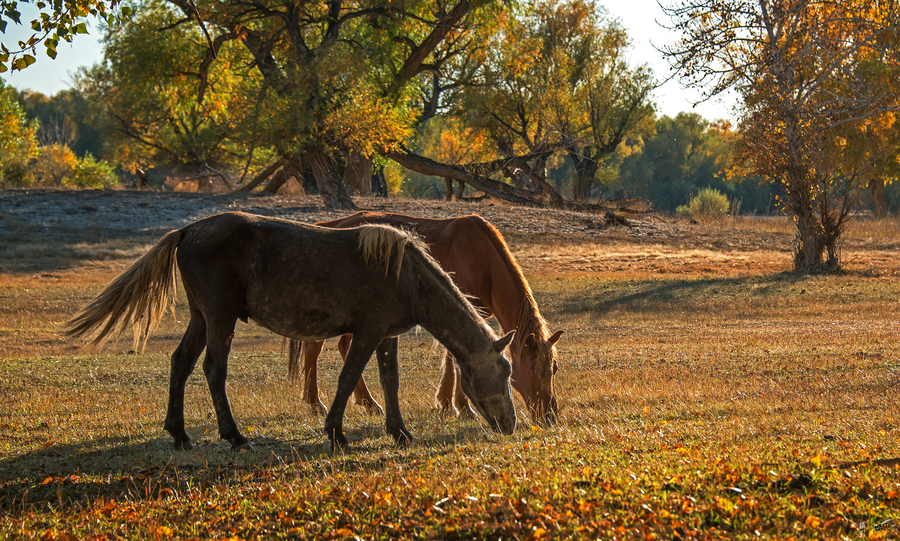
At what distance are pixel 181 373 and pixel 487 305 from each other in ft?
11.0

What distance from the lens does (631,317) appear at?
643 inches

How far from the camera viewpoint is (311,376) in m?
8.51

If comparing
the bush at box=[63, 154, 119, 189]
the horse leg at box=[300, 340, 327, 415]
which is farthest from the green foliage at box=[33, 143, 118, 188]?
the horse leg at box=[300, 340, 327, 415]

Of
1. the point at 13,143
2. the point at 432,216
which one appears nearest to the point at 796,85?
the point at 432,216

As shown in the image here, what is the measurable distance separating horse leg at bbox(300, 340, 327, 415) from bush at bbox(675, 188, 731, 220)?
107 ft

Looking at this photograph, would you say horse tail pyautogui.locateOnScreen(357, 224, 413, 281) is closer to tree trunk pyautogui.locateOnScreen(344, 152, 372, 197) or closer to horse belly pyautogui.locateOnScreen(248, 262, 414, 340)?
horse belly pyautogui.locateOnScreen(248, 262, 414, 340)

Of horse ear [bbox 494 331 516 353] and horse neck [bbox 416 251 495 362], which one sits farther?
horse neck [bbox 416 251 495 362]

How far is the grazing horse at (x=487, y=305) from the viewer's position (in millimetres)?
6941

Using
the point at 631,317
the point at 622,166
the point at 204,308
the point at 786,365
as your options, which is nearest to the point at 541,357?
the point at 204,308

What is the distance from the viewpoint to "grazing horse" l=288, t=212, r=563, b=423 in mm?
6941

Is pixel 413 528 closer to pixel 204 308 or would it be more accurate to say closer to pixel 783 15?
pixel 204 308

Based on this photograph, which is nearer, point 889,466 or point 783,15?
point 889,466

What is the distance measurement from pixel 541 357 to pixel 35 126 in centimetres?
4617

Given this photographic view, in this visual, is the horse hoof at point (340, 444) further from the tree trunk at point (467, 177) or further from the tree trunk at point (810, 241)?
the tree trunk at point (467, 177)
